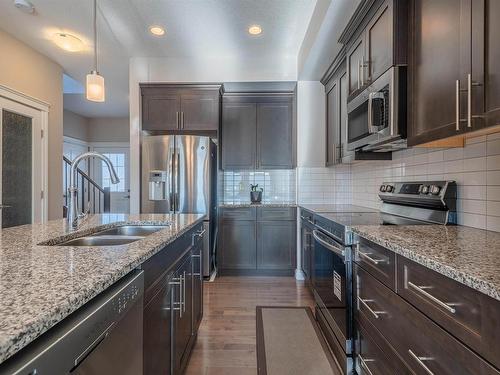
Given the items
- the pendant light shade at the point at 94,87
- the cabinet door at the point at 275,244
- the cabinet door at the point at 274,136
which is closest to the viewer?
the pendant light shade at the point at 94,87

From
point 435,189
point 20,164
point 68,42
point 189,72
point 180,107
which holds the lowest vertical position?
point 435,189

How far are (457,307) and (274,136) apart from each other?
129 inches

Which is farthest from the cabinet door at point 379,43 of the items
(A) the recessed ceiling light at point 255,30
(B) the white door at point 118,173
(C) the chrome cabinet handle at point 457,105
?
(B) the white door at point 118,173

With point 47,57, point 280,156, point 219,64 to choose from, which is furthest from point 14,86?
point 280,156

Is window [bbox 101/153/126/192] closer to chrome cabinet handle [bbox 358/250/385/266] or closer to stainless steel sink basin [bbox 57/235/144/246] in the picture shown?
stainless steel sink basin [bbox 57/235/144/246]

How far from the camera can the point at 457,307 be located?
2.69ft

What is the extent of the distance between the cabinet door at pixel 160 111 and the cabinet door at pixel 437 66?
9.42 feet

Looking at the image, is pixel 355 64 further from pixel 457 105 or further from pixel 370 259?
pixel 370 259

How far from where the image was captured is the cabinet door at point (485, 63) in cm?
104

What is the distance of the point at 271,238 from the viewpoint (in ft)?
12.1

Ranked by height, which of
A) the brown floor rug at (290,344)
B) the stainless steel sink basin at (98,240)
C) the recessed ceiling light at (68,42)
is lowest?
the brown floor rug at (290,344)

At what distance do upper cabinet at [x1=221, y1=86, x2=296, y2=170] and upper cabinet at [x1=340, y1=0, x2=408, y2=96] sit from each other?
1541 mm

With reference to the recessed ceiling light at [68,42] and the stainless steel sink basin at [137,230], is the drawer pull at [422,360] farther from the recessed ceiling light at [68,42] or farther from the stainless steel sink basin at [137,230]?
the recessed ceiling light at [68,42]

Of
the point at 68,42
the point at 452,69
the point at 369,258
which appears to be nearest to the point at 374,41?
the point at 452,69
